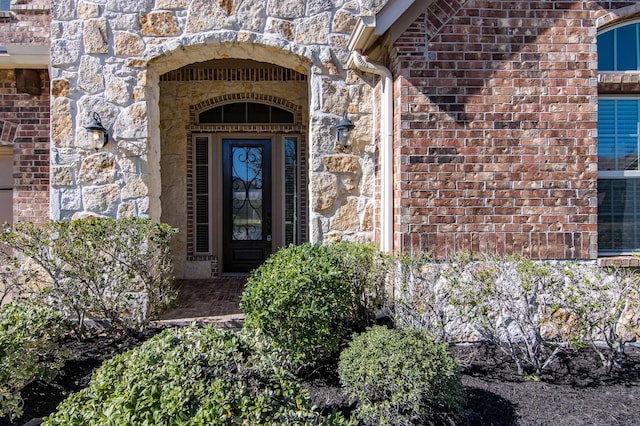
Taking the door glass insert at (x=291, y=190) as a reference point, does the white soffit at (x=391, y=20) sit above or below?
above

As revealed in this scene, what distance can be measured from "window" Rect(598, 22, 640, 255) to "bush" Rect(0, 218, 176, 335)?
4.58 meters

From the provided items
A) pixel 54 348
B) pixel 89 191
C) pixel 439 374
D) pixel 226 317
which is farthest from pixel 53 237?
pixel 439 374

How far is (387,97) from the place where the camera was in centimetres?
460

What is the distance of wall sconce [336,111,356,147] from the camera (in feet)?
16.5

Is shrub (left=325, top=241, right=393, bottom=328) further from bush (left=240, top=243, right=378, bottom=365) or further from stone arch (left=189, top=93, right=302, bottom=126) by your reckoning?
stone arch (left=189, top=93, right=302, bottom=126)

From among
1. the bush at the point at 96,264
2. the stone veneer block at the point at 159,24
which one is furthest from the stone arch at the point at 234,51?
the bush at the point at 96,264

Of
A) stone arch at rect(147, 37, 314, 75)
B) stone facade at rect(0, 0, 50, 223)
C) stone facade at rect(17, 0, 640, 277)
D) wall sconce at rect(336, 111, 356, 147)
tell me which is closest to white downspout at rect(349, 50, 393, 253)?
stone facade at rect(17, 0, 640, 277)

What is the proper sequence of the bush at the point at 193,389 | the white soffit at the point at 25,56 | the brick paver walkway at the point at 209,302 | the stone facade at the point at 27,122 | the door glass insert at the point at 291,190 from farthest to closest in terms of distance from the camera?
1. the door glass insert at the point at 291,190
2. the stone facade at the point at 27,122
3. the white soffit at the point at 25,56
4. the brick paver walkway at the point at 209,302
5. the bush at the point at 193,389

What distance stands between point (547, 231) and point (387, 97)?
2.05 metres

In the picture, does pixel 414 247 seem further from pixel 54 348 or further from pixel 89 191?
pixel 89 191

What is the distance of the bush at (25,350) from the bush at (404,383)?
7.47ft

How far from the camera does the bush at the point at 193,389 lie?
6.78 feet

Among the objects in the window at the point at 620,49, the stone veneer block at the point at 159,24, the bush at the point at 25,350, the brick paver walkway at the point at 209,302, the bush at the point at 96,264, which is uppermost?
the stone veneer block at the point at 159,24

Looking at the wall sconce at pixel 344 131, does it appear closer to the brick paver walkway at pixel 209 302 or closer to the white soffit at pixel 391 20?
the white soffit at pixel 391 20
